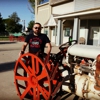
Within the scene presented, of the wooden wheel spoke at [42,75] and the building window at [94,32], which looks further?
the building window at [94,32]

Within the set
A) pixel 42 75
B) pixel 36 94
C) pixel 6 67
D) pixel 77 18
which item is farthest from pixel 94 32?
pixel 42 75

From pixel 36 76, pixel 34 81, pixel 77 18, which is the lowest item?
pixel 34 81

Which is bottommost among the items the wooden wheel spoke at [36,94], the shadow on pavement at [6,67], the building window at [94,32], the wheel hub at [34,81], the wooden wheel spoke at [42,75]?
the shadow on pavement at [6,67]

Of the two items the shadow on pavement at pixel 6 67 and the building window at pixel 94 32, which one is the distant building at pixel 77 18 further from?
the shadow on pavement at pixel 6 67

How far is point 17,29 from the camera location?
234ft

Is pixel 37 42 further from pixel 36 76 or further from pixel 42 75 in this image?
pixel 42 75

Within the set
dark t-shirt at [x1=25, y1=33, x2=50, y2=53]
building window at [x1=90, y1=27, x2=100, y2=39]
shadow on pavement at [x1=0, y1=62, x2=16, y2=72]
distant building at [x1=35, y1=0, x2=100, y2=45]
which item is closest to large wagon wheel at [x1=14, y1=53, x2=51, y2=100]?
dark t-shirt at [x1=25, y1=33, x2=50, y2=53]

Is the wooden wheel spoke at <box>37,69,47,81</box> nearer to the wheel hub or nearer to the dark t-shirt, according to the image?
the wheel hub

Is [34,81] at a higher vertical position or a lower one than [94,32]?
lower

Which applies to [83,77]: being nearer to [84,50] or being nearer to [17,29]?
[84,50]

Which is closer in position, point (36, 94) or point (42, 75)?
point (42, 75)

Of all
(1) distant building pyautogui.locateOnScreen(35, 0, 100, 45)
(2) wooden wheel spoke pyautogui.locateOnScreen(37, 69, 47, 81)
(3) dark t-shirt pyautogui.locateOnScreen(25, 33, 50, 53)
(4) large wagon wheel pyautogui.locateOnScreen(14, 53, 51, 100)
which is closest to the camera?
(2) wooden wheel spoke pyautogui.locateOnScreen(37, 69, 47, 81)

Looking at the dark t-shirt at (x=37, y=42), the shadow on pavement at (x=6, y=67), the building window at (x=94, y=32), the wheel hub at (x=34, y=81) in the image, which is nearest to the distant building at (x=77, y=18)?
the building window at (x=94, y=32)

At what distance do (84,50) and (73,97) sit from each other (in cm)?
142
